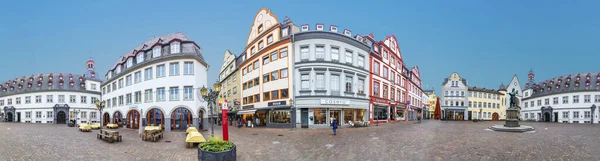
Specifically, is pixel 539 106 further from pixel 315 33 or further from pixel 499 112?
pixel 315 33

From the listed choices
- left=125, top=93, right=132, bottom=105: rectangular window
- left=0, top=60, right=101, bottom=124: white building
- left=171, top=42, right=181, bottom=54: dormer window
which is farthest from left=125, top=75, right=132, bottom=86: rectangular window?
left=0, top=60, right=101, bottom=124: white building

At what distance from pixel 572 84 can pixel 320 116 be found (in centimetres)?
5604

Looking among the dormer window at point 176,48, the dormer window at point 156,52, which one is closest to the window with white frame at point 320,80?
the dormer window at point 176,48

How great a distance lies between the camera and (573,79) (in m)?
51.9

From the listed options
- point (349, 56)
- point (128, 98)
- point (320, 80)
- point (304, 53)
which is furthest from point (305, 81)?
point (128, 98)

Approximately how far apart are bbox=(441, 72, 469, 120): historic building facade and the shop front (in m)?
50.7

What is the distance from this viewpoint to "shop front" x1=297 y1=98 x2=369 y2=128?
89.1 ft

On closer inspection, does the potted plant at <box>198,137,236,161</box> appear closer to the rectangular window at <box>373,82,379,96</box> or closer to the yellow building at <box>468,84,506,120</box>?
the rectangular window at <box>373,82,379,96</box>

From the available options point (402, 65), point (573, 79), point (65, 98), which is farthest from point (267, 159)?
point (573, 79)

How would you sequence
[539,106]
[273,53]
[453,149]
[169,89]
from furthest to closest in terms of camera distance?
1. [539,106]
2. [273,53]
3. [169,89]
4. [453,149]

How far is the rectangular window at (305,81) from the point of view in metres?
27.6

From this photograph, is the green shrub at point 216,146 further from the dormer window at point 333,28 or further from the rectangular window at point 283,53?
the dormer window at point 333,28

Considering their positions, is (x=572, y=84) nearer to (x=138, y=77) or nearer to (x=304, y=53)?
(x=304, y=53)

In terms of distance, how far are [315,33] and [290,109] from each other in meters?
8.37
